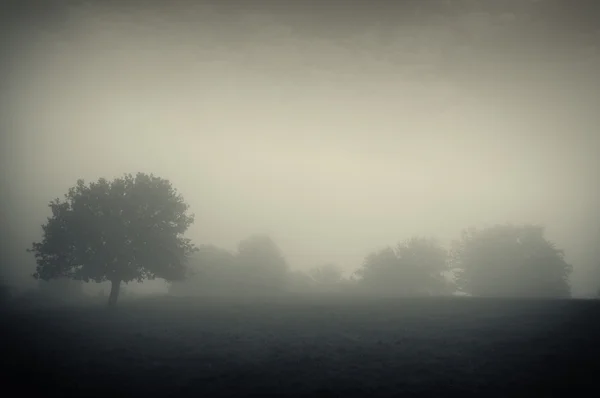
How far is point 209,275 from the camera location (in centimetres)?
7775

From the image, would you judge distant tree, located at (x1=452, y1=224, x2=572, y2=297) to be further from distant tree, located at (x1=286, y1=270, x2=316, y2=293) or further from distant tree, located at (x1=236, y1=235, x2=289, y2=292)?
distant tree, located at (x1=236, y1=235, x2=289, y2=292)

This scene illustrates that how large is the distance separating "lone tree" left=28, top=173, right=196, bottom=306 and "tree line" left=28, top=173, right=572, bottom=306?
0.13 m

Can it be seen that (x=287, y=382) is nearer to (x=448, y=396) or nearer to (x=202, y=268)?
(x=448, y=396)

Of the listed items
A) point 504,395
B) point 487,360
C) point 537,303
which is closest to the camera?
point 504,395

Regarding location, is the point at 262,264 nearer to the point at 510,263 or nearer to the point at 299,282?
the point at 299,282

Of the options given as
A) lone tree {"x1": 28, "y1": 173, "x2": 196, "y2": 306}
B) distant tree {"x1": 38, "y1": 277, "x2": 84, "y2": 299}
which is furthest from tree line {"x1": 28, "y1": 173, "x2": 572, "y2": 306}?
distant tree {"x1": 38, "y1": 277, "x2": 84, "y2": 299}

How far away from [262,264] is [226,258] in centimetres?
1034

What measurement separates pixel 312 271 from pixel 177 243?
6829 cm

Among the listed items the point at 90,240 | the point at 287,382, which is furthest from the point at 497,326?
the point at 90,240

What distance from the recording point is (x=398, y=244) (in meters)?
83.2

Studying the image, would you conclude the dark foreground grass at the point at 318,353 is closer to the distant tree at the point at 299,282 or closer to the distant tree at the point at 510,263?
the distant tree at the point at 510,263

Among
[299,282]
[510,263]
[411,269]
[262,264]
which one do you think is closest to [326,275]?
[299,282]

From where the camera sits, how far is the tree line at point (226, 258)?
139 feet

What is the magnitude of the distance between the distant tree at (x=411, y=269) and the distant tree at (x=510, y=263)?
5.62 metres
